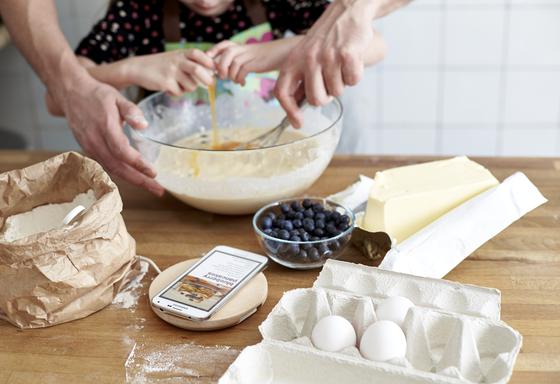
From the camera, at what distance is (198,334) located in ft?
3.51

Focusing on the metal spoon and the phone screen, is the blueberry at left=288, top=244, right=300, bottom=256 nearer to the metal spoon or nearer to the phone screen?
the phone screen

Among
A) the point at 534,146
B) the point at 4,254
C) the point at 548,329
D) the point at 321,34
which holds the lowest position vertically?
the point at 534,146

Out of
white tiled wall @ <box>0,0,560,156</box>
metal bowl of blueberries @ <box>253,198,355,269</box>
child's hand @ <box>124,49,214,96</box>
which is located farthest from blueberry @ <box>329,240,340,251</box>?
white tiled wall @ <box>0,0,560,156</box>

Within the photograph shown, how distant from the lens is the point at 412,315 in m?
0.96

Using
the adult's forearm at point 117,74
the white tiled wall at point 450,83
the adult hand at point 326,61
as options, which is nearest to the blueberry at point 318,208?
the adult hand at point 326,61

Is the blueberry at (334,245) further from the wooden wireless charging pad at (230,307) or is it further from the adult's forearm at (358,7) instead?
the adult's forearm at (358,7)

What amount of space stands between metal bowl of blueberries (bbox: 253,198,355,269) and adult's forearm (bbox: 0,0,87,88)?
0.58 m

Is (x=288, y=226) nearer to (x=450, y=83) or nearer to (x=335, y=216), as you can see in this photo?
(x=335, y=216)

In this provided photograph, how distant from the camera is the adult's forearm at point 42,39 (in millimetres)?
1559

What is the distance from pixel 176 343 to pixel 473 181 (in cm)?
59

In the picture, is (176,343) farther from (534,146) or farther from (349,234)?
(534,146)

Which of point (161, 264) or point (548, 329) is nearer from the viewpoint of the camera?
point (548, 329)

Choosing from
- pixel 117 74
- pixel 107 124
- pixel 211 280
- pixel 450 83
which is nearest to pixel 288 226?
pixel 211 280

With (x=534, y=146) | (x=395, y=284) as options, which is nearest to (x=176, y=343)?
(x=395, y=284)
